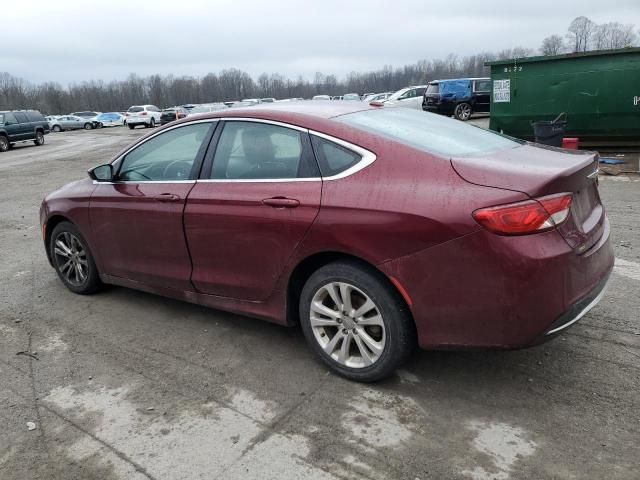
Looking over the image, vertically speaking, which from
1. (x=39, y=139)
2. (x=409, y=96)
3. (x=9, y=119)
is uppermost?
(x=9, y=119)

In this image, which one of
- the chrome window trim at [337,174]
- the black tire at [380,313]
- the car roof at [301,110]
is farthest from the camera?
the car roof at [301,110]

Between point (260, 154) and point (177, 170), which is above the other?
point (260, 154)

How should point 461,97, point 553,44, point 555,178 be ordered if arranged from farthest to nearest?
point 553,44 → point 461,97 → point 555,178

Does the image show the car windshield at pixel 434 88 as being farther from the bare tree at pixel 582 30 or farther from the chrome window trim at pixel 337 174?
the bare tree at pixel 582 30

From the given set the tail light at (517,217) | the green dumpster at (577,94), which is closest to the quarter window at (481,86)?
→ the green dumpster at (577,94)

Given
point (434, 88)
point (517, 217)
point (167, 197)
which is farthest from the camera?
point (434, 88)

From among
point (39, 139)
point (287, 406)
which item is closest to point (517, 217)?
point (287, 406)

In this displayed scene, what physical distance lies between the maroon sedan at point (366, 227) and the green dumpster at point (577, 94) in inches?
377

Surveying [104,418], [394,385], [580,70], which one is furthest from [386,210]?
[580,70]

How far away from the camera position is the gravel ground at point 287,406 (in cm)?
260

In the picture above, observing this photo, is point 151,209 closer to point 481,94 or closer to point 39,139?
point 481,94

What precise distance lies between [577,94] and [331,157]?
1073cm

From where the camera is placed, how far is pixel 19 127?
25891 mm

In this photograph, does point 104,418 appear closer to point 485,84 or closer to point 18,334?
point 18,334
